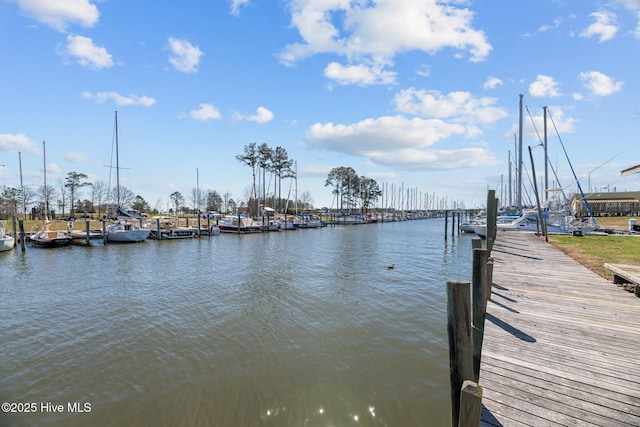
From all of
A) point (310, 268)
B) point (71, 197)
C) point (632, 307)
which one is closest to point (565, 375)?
point (632, 307)

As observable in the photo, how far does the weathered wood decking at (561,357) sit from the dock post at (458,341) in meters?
0.35

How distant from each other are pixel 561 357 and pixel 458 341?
2.05 m

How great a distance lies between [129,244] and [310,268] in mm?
22613

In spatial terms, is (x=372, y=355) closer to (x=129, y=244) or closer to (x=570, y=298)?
(x=570, y=298)

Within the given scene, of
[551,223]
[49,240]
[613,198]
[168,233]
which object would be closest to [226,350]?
[49,240]

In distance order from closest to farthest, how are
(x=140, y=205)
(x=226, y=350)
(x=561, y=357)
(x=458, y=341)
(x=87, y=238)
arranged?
(x=458, y=341) < (x=561, y=357) < (x=226, y=350) < (x=87, y=238) < (x=140, y=205)

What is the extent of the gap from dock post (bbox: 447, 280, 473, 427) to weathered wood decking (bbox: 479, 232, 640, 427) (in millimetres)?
346

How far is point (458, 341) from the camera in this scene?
12.5ft

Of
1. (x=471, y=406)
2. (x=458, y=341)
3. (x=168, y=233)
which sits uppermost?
(x=458, y=341)

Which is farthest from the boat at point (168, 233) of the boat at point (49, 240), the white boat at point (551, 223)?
the white boat at point (551, 223)

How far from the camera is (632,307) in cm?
652

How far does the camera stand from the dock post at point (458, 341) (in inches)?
148

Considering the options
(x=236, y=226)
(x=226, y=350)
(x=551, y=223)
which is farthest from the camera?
(x=236, y=226)

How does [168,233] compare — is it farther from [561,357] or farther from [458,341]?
[561,357]
